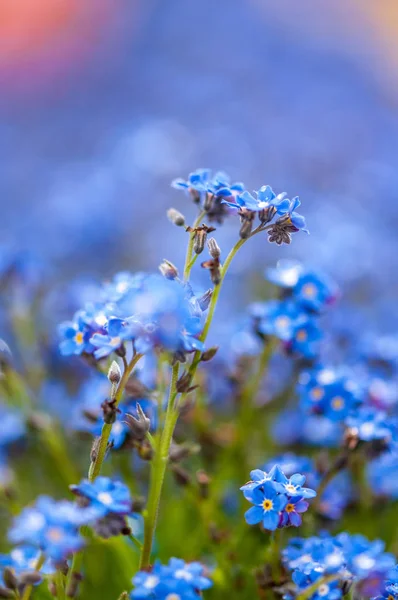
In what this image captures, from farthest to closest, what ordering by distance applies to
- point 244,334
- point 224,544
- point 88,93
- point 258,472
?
point 88,93
point 244,334
point 224,544
point 258,472

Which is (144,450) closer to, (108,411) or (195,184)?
(108,411)

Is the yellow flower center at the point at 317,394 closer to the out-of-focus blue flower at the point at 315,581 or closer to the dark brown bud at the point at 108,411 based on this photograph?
the out-of-focus blue flower at the point at 315,581

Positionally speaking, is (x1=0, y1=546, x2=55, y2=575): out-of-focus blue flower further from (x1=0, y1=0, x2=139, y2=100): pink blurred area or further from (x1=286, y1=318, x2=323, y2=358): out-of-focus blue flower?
(x1=0, y1=0, x2=139, y2=100): pink blurred area

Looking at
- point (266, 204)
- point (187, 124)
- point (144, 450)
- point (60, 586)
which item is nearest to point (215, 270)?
point (266, 204)

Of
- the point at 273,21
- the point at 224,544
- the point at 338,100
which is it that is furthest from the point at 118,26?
the point at 224,544

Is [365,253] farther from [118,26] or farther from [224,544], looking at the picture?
[118,26]

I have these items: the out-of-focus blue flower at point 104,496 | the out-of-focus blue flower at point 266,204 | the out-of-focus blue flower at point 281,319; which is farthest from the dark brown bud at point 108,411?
the out-of-focus blue flower at point 281,319
